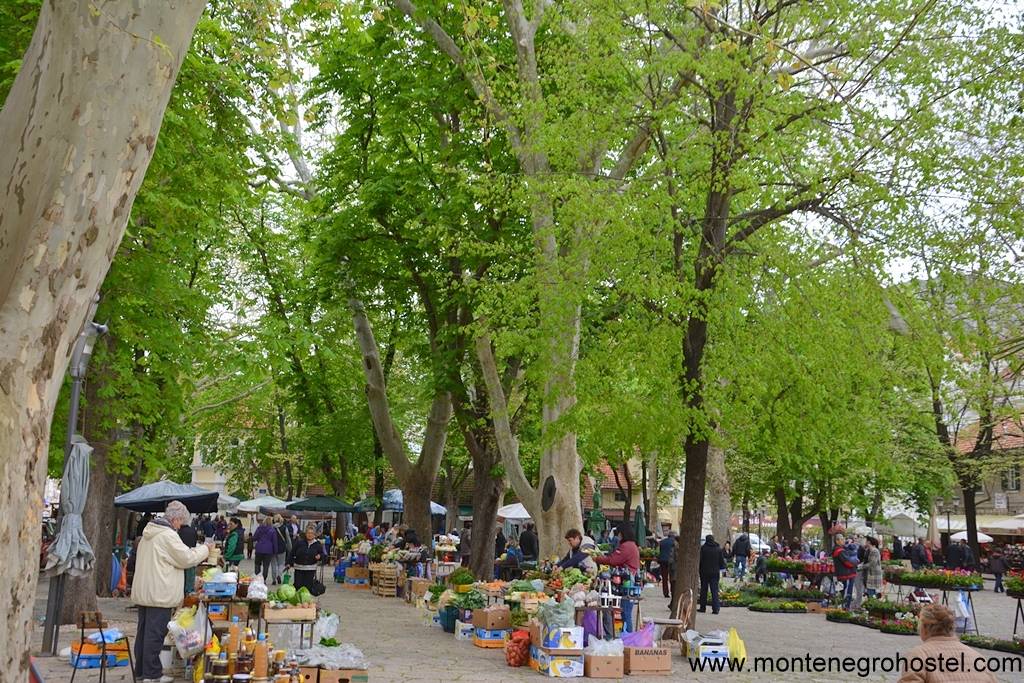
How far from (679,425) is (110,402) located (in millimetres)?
8903

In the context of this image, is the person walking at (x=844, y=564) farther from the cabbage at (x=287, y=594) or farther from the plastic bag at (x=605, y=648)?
the cabbage at (x=287, y=594)

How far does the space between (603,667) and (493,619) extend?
2.95 metres

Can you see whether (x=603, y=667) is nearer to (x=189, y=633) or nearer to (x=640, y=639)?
(x=640, y=639)

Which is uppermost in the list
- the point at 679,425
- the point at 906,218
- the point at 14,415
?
the point at 906,218

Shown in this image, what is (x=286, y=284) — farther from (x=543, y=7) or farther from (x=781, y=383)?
(x=781, y=383)

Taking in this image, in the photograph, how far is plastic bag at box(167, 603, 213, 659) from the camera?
9766 millimetres

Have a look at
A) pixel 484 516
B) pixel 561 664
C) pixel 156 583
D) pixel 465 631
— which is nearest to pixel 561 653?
pixel 561 664

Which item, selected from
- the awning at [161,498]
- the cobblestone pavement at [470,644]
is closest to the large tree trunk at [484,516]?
the cobblestone pavement at [470,644]

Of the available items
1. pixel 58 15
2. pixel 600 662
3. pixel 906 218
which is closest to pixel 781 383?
pixel 906 218

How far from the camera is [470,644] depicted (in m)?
14.3

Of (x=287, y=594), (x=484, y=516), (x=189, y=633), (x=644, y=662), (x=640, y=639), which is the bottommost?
(x=644, y=662)

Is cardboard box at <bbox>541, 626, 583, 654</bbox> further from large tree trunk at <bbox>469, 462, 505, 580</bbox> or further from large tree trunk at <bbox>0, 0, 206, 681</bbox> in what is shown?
large tree trunk at <bbox>469, 462, 505, 580</bbox>

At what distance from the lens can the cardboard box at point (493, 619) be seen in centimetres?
1411

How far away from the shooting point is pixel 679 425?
46.3ft
